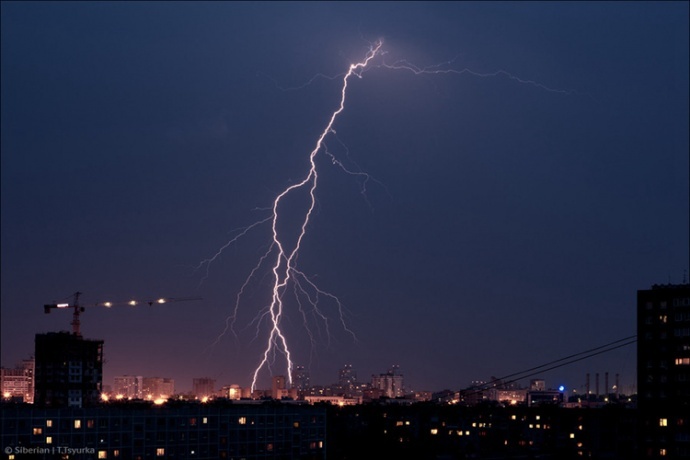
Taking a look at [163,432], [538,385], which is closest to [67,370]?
[163,432]

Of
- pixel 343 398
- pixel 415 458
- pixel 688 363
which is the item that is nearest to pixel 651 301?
pixel 688 363

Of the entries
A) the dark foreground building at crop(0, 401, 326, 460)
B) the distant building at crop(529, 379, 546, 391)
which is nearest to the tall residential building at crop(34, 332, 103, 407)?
the dark foreground building at crop(0, 401, 326, 460)

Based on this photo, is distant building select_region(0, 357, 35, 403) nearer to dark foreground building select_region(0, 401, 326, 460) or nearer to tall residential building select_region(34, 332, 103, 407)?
tall residential building select_region(34, 332, 103, 407)

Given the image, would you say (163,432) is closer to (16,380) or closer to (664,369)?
(664,369)

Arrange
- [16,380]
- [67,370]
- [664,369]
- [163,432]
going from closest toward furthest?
[163,432], [664,369], [67,370], [16,380]

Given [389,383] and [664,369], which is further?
[389,383]
